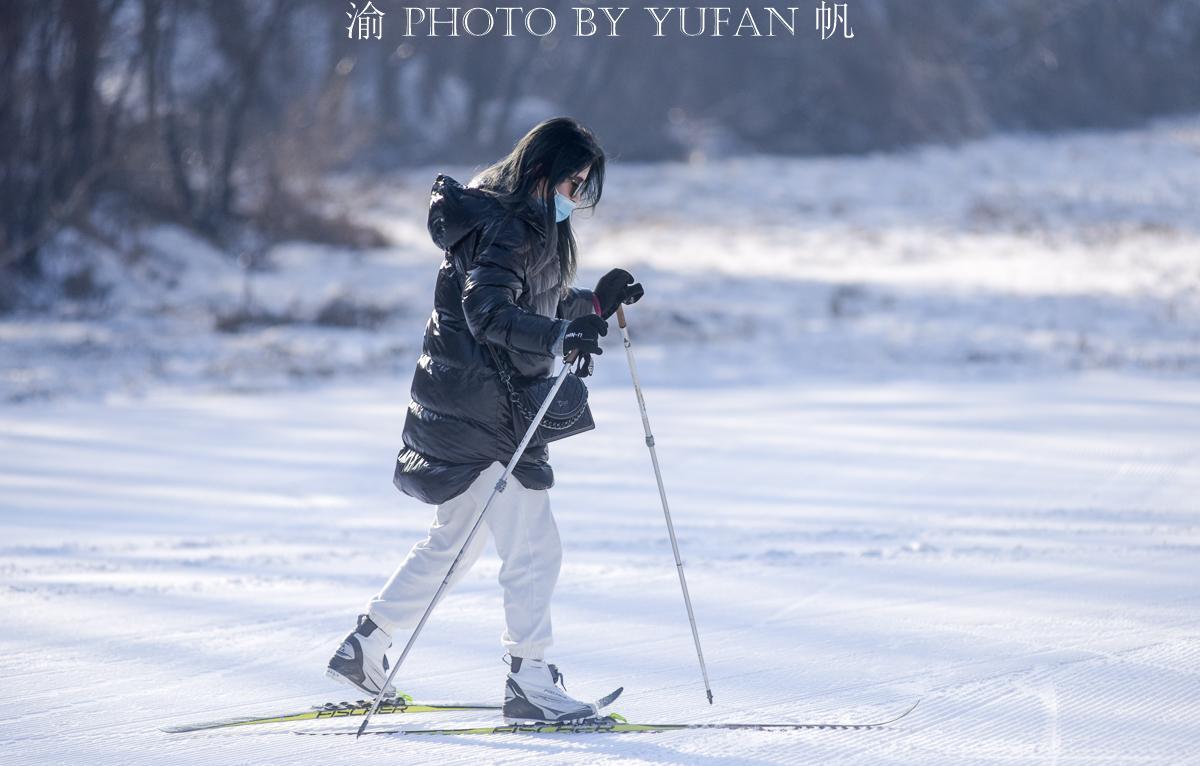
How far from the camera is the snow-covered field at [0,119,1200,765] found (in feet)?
11.1

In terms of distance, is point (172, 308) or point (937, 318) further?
point (172, 308)

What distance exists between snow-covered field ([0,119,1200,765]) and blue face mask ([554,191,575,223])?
130 centimetres

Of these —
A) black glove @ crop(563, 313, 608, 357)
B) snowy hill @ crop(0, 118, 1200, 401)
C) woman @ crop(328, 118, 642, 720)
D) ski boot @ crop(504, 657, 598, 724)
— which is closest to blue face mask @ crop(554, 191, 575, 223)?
woman @ crop(328, 118, 642, 720)

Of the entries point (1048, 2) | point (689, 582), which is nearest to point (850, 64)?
point (1048, 2)

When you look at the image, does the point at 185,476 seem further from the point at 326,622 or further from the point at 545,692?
the point at 545,692

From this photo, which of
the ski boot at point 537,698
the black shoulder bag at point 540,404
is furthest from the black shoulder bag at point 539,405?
the ski boot at point 537,698

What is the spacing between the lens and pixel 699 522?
5625mm

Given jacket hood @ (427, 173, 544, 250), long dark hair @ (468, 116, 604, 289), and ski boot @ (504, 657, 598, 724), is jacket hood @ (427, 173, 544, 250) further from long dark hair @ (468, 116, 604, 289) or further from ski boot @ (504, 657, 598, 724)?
ski boot @ (504, 657, 598, 724)

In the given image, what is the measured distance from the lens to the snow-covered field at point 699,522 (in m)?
3.38

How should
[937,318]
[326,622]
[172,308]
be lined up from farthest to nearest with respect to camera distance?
[172,308] < [937,318] < [326,622]

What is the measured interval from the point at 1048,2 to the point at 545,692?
35.4m

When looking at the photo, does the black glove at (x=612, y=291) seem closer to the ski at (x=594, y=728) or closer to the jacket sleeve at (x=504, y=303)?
the jacket sleeve at (x=504, y=303)

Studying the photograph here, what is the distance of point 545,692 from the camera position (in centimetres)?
327

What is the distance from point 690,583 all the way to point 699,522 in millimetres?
993
